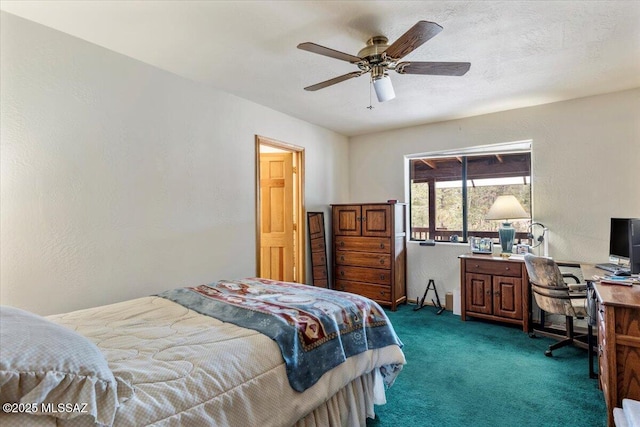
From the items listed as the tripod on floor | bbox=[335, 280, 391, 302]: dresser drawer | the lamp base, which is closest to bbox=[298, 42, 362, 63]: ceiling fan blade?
the lamp base

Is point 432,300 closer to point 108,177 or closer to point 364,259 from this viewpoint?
point 364,259

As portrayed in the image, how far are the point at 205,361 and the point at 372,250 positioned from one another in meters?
3.40

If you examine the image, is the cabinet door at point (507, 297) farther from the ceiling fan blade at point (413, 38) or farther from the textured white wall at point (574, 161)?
the ceiling fan blade at point (413, 38)

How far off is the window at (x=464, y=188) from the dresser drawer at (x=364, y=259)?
0.78 metres

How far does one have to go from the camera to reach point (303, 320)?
66.5 inches

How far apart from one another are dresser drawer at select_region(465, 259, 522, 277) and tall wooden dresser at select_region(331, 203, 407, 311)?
0.93 meters

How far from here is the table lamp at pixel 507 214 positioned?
143 inches

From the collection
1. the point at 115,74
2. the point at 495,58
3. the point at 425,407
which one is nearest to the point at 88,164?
the point at 115,74

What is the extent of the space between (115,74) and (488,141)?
13.1 feet

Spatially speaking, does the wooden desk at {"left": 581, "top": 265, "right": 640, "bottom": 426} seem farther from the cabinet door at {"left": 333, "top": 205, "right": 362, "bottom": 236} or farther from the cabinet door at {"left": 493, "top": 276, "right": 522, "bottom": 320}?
the cabinet door at {"left": 333, "top": 205, "right": 362, "bottom": 236}

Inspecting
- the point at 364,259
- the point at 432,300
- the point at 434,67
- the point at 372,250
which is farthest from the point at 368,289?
the point at 434,67

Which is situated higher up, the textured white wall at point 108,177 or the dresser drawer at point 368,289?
the textured white wall at point 108,177

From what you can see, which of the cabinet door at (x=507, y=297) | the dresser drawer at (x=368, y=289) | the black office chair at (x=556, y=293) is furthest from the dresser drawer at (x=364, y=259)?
the black office chair at (x=556, y=293)

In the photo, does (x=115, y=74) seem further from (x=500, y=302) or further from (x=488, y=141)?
(x=500, y=302)
